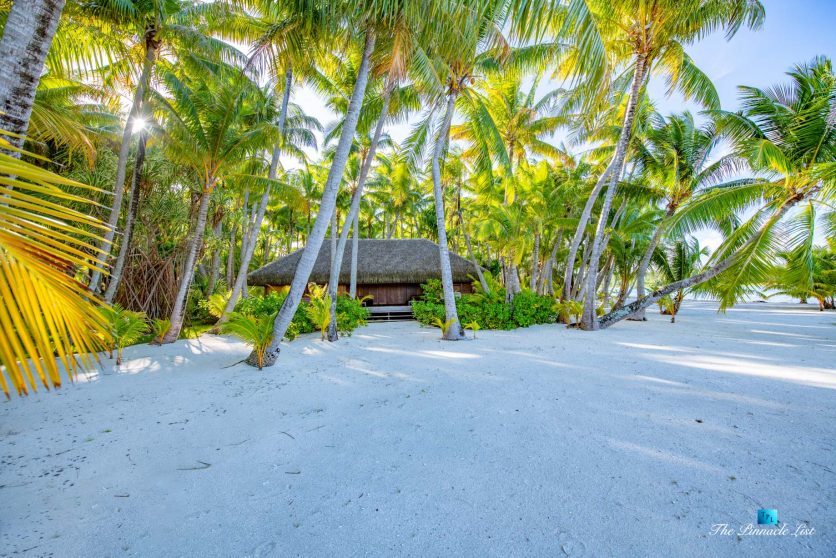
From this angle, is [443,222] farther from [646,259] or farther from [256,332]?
[646,259]

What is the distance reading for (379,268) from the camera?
15.6 metres

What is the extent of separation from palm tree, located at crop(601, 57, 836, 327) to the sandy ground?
12.1 feet

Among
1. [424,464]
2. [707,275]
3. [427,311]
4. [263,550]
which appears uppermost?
[707,275]

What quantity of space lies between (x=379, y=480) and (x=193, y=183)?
14091 millimetres

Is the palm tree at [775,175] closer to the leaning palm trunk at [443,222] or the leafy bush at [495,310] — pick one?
the leafy bush at [495,310]

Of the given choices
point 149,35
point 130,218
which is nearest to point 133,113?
point 149,35

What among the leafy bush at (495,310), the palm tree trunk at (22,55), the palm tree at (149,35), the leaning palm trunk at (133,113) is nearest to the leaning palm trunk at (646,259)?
the leafy bush at (495,310)

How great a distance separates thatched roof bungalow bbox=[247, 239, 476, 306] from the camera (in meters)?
15.3

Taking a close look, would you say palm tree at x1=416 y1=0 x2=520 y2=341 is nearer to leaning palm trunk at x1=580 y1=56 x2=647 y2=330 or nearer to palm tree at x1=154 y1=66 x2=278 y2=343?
leaning palm trunk at x1=580 y1=56 x2=647 y2=330

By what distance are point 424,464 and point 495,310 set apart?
828 cm

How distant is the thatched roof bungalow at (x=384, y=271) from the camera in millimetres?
15297

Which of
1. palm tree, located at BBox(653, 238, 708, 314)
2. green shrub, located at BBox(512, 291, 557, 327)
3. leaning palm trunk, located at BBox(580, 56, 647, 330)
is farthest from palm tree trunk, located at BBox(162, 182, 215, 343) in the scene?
palm tree, located at BBox(653, 238, 708, 314)

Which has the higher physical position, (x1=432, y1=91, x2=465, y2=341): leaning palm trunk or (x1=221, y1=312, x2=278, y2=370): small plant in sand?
(x1=432, y1=91, x2=465, y2=341): leaning palm trunk

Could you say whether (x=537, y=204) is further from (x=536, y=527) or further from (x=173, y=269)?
(x=173, y=269)
